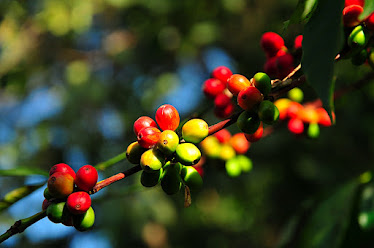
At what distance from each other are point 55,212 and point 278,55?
0.57 meters

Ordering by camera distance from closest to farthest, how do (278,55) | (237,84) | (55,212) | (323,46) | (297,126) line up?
1. (323,46)
2. (55,212)
3. (237,84)
4. (278,55)
5. (297,126)

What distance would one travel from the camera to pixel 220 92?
1.02 metres

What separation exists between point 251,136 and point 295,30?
2638mm

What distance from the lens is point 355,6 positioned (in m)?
0.72

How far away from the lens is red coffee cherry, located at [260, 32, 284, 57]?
901 mm

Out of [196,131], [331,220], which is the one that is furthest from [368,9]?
[331,220]

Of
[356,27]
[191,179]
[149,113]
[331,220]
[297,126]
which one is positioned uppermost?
[356,27]

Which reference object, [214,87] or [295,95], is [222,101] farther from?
[295,95]

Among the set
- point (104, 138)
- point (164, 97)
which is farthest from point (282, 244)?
point (104, 138)

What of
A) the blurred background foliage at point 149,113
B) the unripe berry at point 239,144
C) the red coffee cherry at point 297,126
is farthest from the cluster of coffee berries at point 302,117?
the blurred background foliage at point 149,113

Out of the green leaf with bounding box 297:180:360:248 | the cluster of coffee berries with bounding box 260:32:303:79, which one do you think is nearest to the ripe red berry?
the cluster of coffee berries with bounding box 260:32:303:79

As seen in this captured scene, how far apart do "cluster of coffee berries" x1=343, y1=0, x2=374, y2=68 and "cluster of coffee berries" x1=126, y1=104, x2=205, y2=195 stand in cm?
31

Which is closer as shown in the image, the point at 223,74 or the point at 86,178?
the point at 86,178

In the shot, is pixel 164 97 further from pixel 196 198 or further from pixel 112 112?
pixel 196 198
